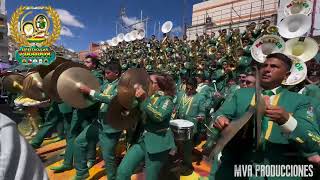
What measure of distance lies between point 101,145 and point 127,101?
1356 millimetres

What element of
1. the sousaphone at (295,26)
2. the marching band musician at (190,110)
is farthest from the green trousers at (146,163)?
the sousaphone at (295,26)

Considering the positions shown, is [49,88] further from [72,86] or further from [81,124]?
[72,86]

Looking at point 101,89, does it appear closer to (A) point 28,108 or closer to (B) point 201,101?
(B) point 201,101

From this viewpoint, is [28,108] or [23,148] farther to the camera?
[28,108]

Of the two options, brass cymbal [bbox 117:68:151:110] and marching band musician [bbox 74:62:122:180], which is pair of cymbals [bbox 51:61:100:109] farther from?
brass cymbal [bbox 117:68:151:110]

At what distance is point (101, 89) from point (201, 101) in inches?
85.2

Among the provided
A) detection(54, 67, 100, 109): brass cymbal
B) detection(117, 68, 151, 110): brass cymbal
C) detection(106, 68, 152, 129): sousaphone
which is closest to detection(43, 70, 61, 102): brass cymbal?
detection(54, 67, 100, 109): brass cymbal

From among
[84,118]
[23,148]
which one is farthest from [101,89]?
[23,148]

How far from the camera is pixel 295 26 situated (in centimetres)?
759

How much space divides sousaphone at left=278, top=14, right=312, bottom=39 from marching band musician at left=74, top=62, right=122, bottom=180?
4.79 metres

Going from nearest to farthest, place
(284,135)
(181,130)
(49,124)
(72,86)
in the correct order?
1. (284,135)
2. (72,86)
3. (181,130)
4. (49,124)

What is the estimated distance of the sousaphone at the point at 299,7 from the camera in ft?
26.8

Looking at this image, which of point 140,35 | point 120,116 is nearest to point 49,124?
point 120,116

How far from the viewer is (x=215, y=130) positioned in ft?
8.20
